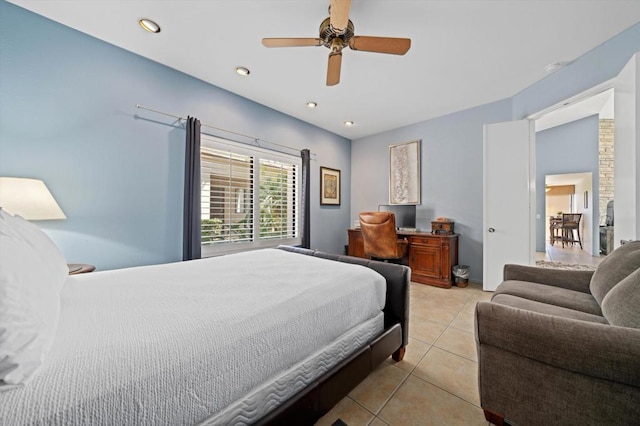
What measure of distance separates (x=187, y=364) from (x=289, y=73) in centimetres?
281

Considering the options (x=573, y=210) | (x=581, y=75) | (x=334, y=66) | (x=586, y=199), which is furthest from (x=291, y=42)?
(x=573, y=210)

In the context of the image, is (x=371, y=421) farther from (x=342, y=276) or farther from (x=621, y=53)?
(x=621, y=53)

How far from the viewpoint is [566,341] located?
0.96 meters

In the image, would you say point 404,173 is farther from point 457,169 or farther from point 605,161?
point 605,161

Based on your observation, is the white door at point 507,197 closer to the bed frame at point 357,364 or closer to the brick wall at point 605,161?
the bed frame at point 357,364

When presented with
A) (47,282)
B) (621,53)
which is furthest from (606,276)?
(47,282)

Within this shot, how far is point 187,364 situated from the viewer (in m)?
0.74

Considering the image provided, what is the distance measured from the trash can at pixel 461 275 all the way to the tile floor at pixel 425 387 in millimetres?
1193

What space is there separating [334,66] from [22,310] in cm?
224

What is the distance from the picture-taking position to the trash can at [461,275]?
11.1ft

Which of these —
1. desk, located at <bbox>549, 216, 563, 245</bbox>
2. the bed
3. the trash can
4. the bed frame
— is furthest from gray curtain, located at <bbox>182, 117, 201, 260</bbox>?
desk, located at <bbox>549, 216, 563, 245</bbox>

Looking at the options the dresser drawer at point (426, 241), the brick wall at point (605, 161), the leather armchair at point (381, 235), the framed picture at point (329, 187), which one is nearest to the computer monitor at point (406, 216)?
the dresser drawer at point (426, 241)

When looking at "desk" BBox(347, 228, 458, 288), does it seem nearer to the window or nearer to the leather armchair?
the leather armchair

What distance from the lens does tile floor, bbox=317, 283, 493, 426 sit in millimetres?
1264
